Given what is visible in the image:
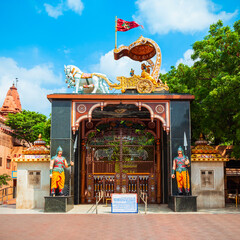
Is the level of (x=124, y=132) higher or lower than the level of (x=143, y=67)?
lower

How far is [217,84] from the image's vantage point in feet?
52.4

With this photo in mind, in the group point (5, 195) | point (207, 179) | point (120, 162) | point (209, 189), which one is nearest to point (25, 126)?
point (5, 195)

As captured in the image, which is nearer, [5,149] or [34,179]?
[34,179]

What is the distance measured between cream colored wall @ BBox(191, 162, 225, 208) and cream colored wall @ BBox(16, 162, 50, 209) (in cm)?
695

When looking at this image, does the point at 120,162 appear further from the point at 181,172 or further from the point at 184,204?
the point at 184,204

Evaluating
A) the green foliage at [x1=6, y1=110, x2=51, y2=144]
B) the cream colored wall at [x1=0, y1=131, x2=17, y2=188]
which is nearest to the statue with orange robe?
the cream colored wall at [x1=0, y1=131, x2=17, y2=188]

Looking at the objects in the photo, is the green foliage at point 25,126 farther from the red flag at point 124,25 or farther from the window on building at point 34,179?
the red flag at point 124,25

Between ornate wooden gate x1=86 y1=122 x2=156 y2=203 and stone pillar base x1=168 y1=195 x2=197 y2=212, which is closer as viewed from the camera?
stone pillar base x1=168 y1=195 x2=197 y2=212

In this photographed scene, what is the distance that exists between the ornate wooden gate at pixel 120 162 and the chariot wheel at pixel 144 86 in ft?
11.9

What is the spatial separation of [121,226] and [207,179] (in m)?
7.06

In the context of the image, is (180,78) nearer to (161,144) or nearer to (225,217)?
(161,144)

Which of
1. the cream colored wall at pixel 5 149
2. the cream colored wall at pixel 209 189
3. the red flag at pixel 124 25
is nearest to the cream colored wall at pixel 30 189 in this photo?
the cream colored wall at pixel 209 189

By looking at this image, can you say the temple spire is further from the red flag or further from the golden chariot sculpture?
the red flag

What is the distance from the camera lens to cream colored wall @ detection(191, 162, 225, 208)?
15594 mm
